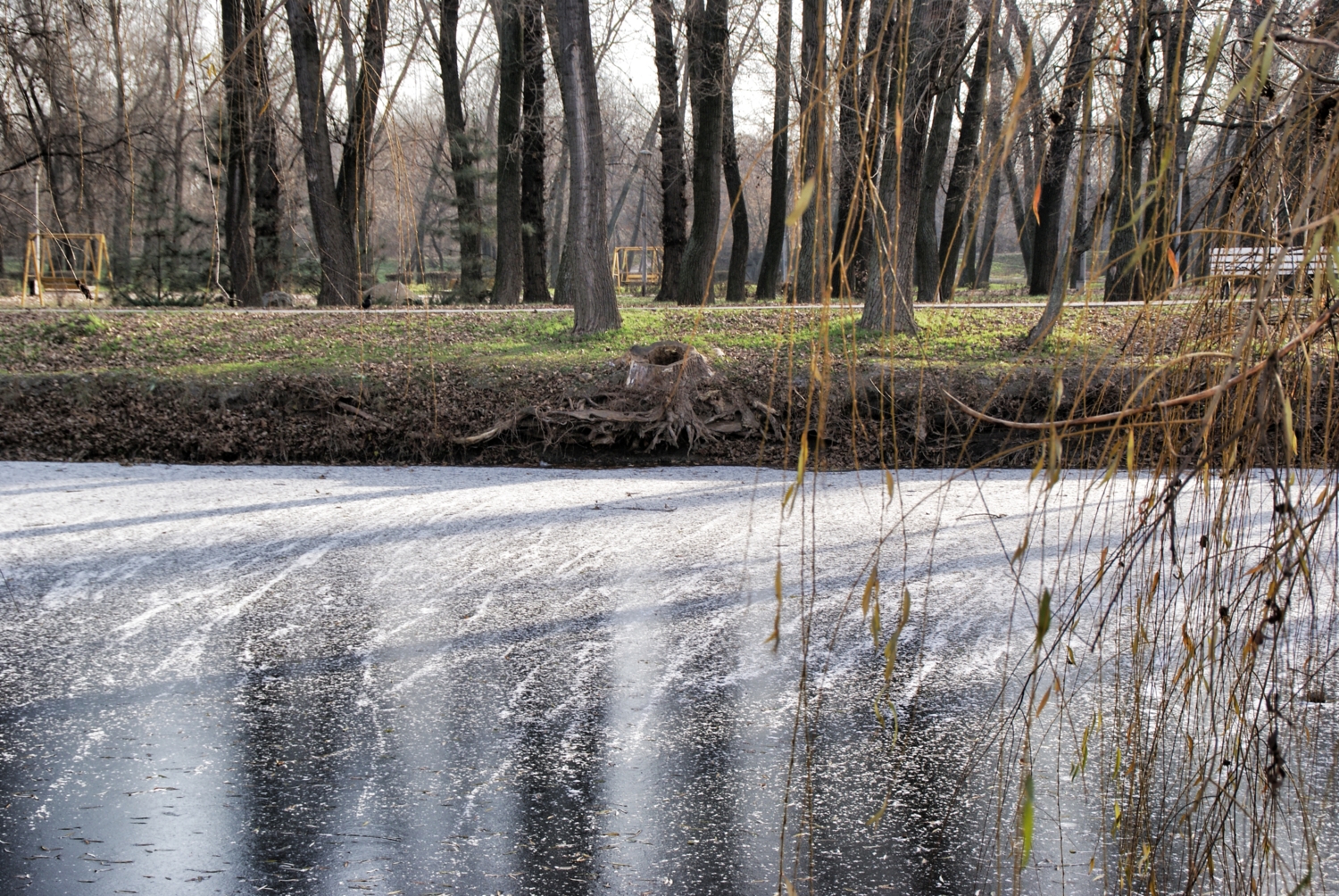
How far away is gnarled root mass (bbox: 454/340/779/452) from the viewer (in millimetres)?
8336

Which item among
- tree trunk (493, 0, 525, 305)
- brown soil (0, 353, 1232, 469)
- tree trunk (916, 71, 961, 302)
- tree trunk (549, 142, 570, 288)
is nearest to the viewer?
brown soil (0, 353, 1232, 469)

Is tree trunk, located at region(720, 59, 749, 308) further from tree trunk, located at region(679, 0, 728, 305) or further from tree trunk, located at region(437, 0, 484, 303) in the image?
tree trunk, located at region(437, 0, 484, 303)

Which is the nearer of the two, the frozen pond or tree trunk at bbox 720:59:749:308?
the frozen pond

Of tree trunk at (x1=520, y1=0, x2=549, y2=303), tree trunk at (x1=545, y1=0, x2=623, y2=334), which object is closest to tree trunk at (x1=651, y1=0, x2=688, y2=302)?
tree trunk at (x1=520, y1=0, x2=549, y2=303)

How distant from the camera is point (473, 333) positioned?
11.4m

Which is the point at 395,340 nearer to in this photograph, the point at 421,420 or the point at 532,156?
the point at 421,420

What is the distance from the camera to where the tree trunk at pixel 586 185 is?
10.5 m

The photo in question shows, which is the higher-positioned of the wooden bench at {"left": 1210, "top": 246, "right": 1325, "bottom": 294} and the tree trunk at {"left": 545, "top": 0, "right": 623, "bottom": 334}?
the tree trunk at {"left": 545, "top": 0, "right": 623, "bottom": 334}

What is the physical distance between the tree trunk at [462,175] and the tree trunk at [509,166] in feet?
1.70

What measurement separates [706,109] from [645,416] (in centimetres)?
843

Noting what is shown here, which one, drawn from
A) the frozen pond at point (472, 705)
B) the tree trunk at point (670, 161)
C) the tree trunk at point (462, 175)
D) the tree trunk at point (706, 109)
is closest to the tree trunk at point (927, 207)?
the tree trunk at point (706, 109)

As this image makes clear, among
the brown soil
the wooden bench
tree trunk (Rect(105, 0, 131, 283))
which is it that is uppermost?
tree trunk (Rect(105, 0, 131, 283))

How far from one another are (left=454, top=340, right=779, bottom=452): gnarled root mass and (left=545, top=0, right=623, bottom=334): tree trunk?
2371mm

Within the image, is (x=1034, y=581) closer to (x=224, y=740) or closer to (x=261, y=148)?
(x=224, y=740)
